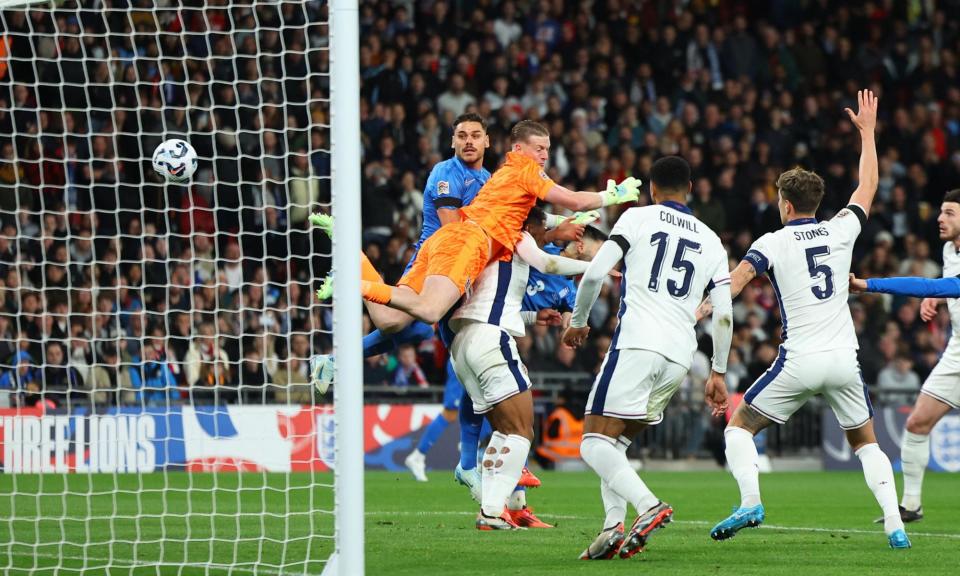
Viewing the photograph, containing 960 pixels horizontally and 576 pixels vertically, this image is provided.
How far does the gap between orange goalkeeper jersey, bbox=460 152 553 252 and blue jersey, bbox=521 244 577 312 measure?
1557mm

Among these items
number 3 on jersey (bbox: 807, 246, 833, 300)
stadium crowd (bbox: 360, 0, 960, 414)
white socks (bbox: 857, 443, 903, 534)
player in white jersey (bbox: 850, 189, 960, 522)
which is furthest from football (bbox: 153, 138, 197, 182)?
stadium crowd (bbox: 360, 0, 960, 414)

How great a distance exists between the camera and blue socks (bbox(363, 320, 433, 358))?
10164mm

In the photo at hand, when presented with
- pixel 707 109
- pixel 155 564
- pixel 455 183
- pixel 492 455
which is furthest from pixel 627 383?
pixel 707 109

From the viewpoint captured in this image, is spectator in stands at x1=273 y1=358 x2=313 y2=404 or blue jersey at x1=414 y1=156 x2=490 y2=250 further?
spectator in stands at x1=273 y1=358 x2=313 y2=404

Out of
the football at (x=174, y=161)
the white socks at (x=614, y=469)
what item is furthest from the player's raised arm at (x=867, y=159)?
the football at (x=174, y=161)

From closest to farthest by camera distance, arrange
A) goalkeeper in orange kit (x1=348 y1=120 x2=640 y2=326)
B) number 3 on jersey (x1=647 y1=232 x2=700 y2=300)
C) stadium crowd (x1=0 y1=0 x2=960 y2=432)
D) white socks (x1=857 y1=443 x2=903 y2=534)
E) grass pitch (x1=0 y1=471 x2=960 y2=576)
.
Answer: grass pitch (x1=0 y1=471 x2=960 y2=576) → number 3 on jersey (x1=647 y1=232 x2=700 y2=300) → white socks (x1=857 y1=443 x2=903 y2=534) → goalkeeper in orange kit (x1=348 y1=120 x2=640 y2=326) → stadium crowd (x1=0 y1=0 x2=960 y2=432)

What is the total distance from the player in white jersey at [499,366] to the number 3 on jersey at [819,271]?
1478 millimetres

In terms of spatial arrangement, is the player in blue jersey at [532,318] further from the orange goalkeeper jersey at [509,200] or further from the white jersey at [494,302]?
the white jersey at [494,302]

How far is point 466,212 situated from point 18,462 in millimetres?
6721

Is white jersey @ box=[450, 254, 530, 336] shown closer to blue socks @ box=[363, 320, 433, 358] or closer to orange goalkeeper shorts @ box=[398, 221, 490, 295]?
orange goalkeeper shorts @ box=[398, 221, 490, 295]

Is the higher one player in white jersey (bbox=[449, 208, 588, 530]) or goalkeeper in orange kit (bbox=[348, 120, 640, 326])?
goalkeeper in orange kit (bbox=[348, 120, 640, 326])

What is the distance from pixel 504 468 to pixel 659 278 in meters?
1.52

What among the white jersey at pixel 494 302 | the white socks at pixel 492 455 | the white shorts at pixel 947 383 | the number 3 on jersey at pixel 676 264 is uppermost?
the number 3 on jersey at pixel 676 264

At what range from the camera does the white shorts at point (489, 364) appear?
26.8 feet
